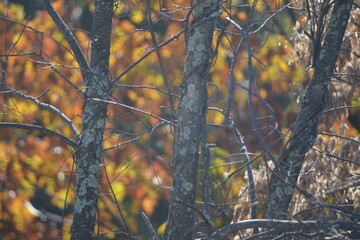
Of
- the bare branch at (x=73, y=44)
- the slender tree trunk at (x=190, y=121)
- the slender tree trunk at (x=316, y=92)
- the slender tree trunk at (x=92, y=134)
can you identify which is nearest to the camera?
the slender tree trunk at (x=190, y=121)

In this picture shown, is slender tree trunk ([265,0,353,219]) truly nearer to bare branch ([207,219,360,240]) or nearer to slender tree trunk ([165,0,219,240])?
slender tree trunk ([165,0,219,240])

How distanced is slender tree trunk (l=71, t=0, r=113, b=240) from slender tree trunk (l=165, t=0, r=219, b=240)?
3.98ft

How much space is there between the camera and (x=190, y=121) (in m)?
3.22

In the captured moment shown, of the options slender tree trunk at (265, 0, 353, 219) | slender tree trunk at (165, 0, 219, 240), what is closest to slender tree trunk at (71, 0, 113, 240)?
slender tree trunk at (165, 0, 219, 240)

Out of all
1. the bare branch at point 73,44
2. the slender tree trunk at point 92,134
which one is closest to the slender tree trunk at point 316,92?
the slender tree trunk at point 92,134

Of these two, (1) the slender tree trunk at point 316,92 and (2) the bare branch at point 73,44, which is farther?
(2) the bare branch at point 73,44

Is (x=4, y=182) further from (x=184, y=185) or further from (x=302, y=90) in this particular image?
(x=184, y=185)

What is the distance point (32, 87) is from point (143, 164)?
7.59ft

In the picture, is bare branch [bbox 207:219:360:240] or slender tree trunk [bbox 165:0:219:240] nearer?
bare branch [bbox 207:219:360:240]

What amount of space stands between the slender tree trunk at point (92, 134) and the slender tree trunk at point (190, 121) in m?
1.21

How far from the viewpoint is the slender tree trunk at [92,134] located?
4289 mm

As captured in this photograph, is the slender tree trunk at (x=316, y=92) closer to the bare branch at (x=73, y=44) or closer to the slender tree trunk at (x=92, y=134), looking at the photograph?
the slender tree trunk at (x=92, y=134)

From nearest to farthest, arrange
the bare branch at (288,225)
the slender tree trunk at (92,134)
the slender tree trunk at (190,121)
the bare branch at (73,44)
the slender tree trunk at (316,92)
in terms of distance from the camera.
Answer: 1. the bare branch at (288,225)
2. the slender tree trunk at (190,121)
3. the slender tree trunk at (316,92)
4. the slender tree trunk at (92,134)
5. the bare branch at (73,44)

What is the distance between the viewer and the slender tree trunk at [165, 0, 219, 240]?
10.5 feet
